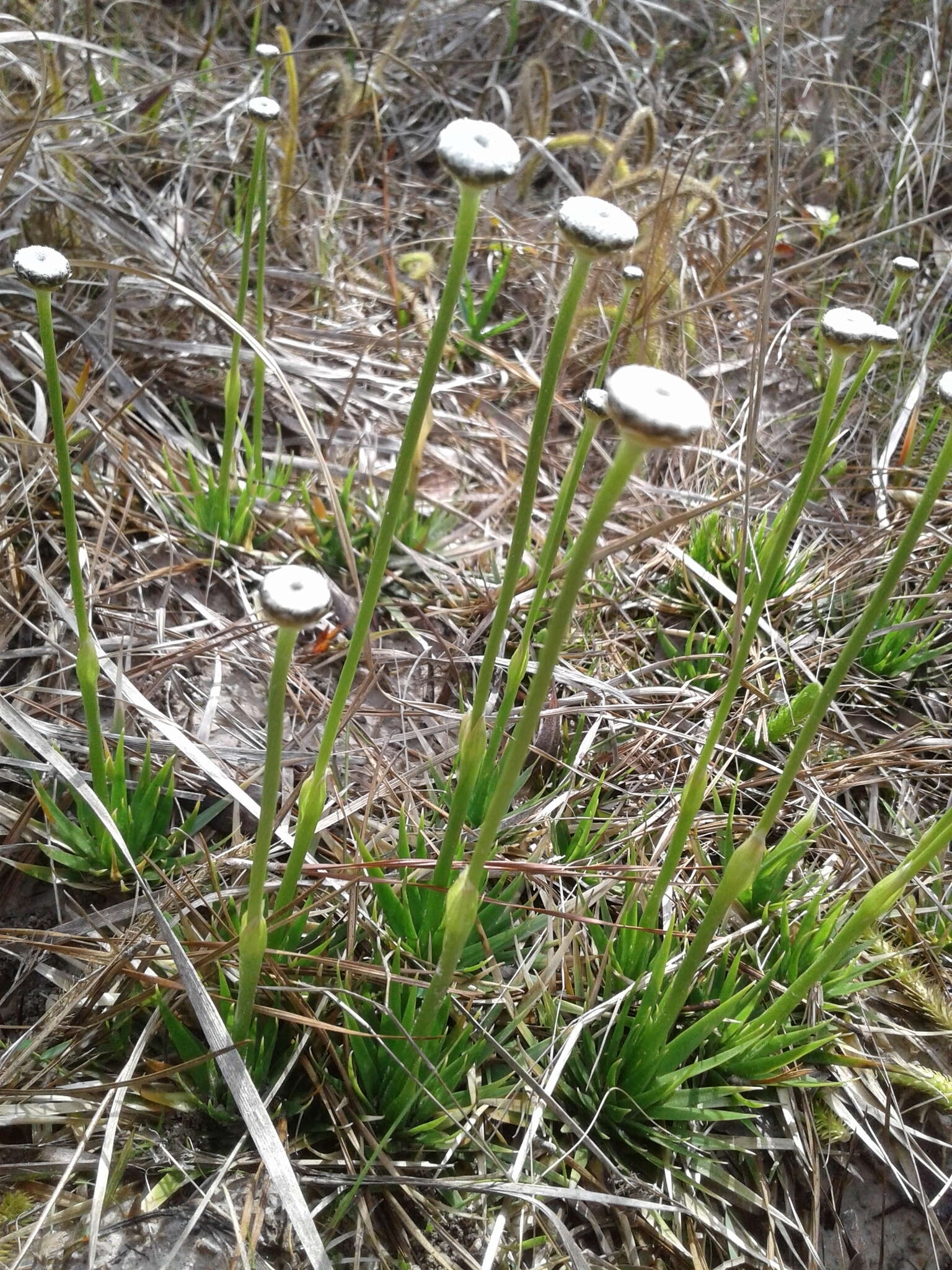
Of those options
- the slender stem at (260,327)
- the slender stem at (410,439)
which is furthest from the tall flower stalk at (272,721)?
the slender stem at (260,327)

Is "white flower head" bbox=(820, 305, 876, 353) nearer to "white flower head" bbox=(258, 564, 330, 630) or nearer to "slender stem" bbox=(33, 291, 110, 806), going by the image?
A: "white flower head" bbox=(258, 564, 330, 630)

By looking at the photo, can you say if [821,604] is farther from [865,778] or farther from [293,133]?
[293,133]

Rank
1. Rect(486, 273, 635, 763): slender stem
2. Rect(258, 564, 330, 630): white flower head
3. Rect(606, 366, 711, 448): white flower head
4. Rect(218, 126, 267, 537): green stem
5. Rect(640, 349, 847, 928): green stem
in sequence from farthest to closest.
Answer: Rect(218, 126, 267, 537): green stem
Rect(486, 273, 635, 763): slender stem
Rect(640, 349, 847, 928): green stem
Rect(258, 564, 330, 630): white flower head
Rect(606, 366, 711, 448): white flower head

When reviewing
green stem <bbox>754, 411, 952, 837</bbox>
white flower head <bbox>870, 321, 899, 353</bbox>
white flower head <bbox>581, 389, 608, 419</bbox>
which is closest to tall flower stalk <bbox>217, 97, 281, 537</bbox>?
white flower head <bbox>581, 389, 608, 419</bbox>

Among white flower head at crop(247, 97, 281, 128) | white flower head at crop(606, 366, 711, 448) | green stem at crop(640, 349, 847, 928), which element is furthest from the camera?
white flower head at crop(247, 97, 281, 128)

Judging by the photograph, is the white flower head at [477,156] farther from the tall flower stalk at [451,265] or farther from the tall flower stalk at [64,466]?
the tall flower stalk at [64,466]

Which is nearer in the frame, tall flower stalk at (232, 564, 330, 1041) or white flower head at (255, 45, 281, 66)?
Result: tall flower stalk at (232, 564, 330, 1041)

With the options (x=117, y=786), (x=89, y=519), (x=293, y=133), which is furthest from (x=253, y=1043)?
(x=293, y=133)
